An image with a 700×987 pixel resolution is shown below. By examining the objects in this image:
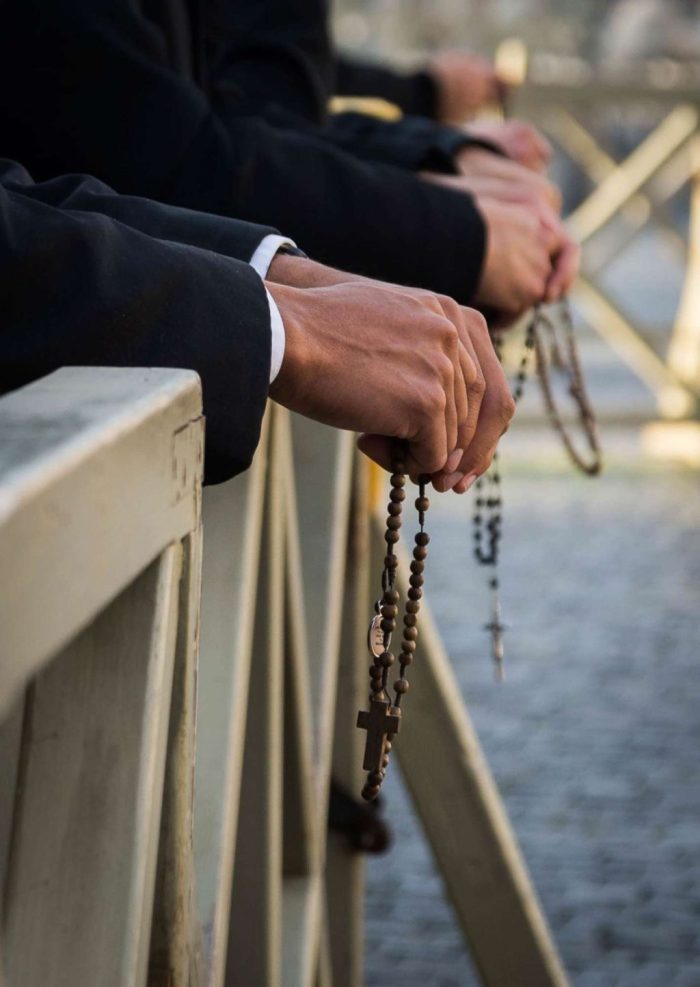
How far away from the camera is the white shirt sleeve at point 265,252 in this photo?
44.8 inches

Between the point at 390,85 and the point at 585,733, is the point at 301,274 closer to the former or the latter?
the point at 390,85

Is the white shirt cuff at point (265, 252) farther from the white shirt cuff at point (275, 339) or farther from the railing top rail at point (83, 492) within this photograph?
the railing top rail at point (83, 492)

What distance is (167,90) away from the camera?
1530 millimetres

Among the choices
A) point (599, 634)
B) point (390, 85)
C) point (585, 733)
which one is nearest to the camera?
point (390, 85)

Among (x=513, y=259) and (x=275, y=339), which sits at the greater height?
(x=275, y=339)

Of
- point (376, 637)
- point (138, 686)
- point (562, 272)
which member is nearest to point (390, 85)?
point (562, 272)

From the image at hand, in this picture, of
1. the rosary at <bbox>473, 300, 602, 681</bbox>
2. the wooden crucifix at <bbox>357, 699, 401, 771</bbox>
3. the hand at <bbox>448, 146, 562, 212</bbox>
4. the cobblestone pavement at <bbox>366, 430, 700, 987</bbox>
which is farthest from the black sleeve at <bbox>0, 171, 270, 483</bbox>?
the cobblestone pavement at <bbox>366, 430, 700, 987</bbox>

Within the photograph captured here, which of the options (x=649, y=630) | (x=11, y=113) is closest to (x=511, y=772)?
(x=649, y=630)

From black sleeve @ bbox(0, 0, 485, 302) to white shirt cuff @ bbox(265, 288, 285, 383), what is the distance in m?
0.56

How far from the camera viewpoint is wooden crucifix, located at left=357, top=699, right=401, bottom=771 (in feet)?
3.67

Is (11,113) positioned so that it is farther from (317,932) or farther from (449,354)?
(317,932)

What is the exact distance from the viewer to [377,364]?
41.2 inches

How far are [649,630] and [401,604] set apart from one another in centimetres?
250

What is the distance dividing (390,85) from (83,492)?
264 cm
